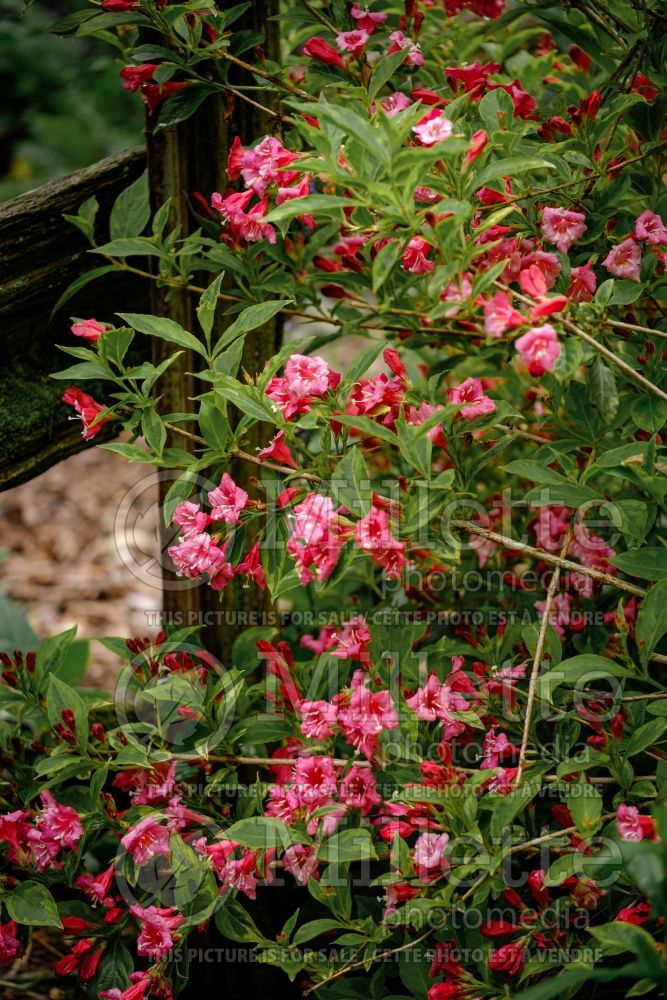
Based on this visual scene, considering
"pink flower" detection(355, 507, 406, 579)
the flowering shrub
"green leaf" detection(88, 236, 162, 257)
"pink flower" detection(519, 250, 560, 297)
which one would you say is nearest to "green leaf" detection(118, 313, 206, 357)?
the flowering shrub

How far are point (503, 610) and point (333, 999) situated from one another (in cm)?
68

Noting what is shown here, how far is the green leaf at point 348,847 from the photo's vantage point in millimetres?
1268

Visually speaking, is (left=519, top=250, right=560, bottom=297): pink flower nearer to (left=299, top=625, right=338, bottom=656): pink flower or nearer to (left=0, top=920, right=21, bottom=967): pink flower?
(left=299, top=625, right=338, bottom=656): pink flower

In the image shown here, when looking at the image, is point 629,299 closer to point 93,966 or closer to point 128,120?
point 93,966

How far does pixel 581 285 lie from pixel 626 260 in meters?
0.09

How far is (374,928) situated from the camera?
1328 mm

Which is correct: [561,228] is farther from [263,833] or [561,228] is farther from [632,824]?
[263,833]

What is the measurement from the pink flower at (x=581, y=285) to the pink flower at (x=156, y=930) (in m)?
1.02

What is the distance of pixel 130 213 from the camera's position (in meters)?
1.53

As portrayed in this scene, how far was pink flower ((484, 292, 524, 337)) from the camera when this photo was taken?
3.49 ft

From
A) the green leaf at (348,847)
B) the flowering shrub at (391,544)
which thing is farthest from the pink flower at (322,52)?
the green leaf at (348,847)

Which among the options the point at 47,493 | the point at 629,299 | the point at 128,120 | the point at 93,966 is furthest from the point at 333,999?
the point at 128,120

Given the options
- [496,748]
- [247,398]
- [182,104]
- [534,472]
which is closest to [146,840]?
[496,748]

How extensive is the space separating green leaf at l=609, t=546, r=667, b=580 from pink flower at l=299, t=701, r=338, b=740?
17.1 inches
